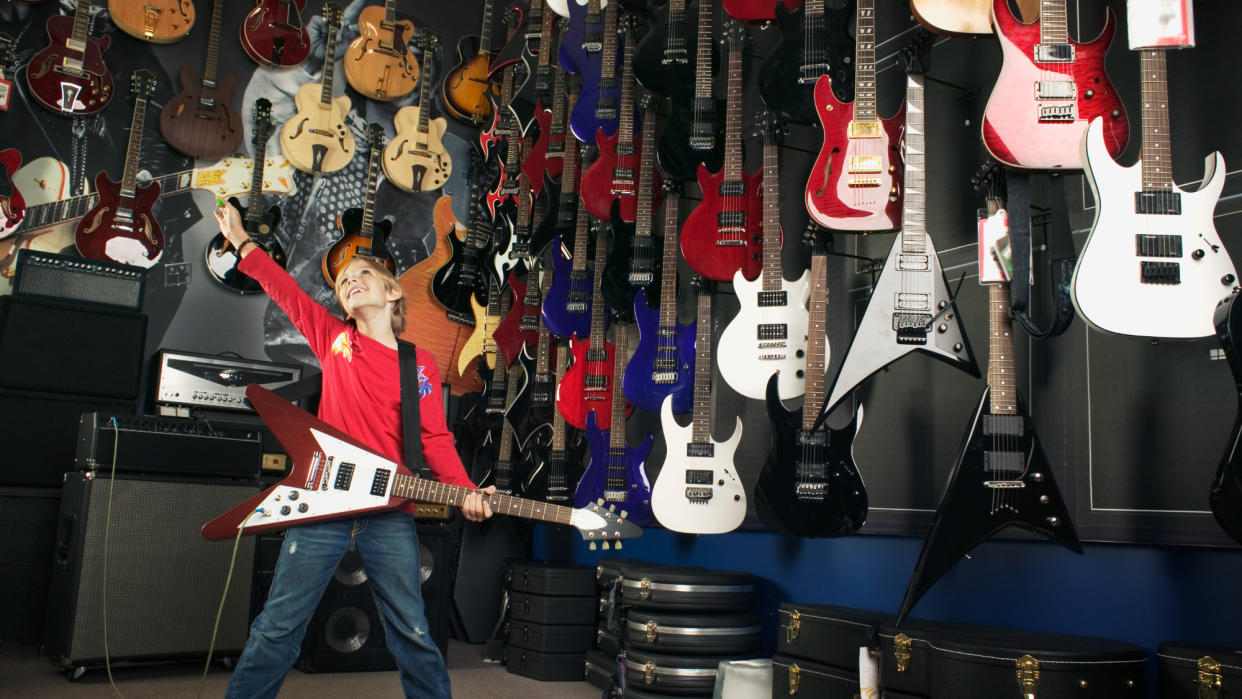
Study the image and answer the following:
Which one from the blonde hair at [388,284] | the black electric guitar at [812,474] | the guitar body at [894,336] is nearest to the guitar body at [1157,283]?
the guitar body at [894,336]

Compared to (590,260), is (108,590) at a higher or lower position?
lower

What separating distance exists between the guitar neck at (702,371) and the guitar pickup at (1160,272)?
1.59 meters

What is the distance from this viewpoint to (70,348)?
12.9ft

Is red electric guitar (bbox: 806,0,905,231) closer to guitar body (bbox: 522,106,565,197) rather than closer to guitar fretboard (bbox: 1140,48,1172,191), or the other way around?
guitar fretboard (bbox: 1140,48,1172,191)

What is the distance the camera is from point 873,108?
8.98 ft

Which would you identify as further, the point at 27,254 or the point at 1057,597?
the point at 27,254

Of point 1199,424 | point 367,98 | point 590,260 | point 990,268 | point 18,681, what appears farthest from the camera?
point 367,98

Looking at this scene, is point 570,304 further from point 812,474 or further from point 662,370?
point 812,474

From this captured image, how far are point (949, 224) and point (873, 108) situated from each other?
1.50ft

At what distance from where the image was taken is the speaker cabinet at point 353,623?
3.82m

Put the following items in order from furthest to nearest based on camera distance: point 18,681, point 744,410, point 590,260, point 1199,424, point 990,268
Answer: point 590,260, point 744,410, point 18,681, point 990,268, point 1199,424

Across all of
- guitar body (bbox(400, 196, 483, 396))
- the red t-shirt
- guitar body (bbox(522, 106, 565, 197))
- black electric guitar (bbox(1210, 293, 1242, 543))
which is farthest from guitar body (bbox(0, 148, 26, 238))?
black electric guitar (bbox(1210, 293, 1242, 543))

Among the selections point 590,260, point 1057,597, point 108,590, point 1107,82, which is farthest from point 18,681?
point 1107,82

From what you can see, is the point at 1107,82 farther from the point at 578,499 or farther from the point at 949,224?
the point at 578,499
